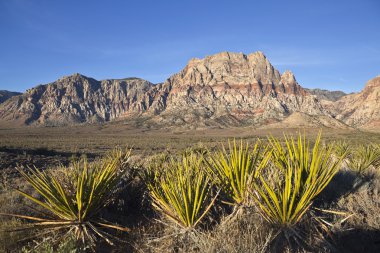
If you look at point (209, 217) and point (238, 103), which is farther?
point (238, 103)

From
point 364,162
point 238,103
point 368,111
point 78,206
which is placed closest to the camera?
point 78,206

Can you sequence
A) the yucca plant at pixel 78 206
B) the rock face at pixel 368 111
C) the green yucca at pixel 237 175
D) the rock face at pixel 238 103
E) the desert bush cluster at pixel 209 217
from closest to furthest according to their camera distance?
1. the desert bush cluster at pixel 209 217
2. the yucca plant at pixel 78 206
3. the green yucca at pixel 237 175
4. the rock face at pixel 368 111
5. the rock face at pixel 238 103

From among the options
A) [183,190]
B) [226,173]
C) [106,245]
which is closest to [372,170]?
[226,173]

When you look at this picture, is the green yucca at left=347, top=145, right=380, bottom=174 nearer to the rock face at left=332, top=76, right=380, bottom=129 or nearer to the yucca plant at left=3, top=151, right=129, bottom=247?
the yucca plant at left=3, top=151, right=129, bottom=247

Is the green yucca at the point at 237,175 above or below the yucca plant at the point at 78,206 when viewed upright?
above

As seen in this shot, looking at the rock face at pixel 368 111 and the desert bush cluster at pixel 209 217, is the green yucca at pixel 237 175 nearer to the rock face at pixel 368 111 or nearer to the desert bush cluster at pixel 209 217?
the desert bush cluster at pixel 209 217

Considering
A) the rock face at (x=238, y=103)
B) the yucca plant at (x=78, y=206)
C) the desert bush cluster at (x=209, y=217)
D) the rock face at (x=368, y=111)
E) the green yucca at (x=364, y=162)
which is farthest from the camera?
the rock face at (x=238, y=103)

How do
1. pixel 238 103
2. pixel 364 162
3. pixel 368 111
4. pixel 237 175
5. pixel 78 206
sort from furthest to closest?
pixel 238 103 → pixel 368 111 → pixel 364 162 → pixel 237 175 → pixel 78 206

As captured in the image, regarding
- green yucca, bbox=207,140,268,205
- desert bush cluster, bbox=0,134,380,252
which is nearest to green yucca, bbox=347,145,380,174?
desert bush cluster, bbox=0,134,380,252

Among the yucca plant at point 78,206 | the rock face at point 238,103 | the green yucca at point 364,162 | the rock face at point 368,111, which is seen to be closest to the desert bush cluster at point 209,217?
the yucca plant at point 78,206

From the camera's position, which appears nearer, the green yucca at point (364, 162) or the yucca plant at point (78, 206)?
the yucca plant at point (78, 206)

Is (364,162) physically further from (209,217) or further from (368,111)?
(368,111)

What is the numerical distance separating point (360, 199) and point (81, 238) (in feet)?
17.4

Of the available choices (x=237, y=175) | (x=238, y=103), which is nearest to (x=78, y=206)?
(x=237, y=175)
